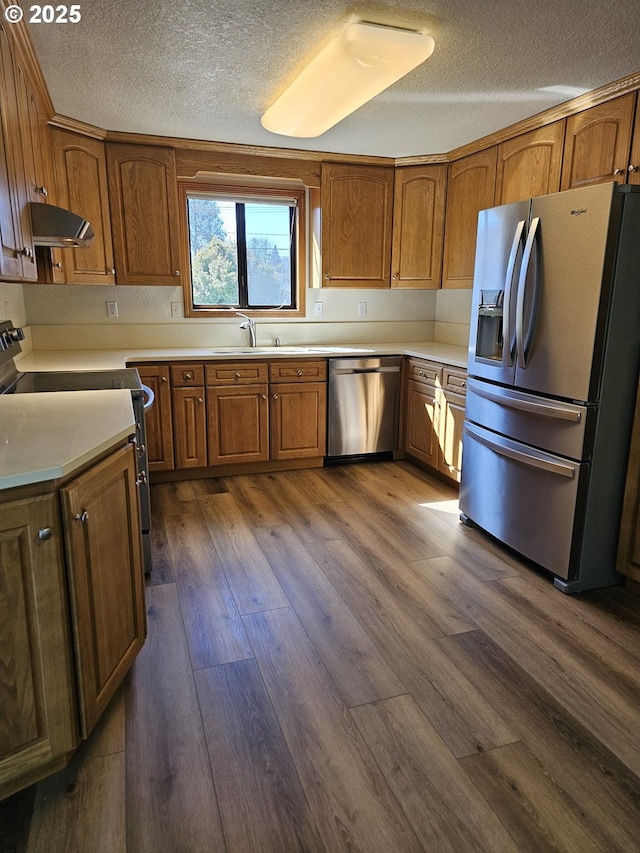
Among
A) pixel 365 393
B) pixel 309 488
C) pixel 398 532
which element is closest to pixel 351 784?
pixel 398 532

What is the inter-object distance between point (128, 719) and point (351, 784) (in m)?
0.71

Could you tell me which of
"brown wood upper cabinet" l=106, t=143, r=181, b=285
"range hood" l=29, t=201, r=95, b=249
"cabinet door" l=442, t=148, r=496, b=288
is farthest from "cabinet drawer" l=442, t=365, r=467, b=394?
"range hood" l=29, t=201, r=95, b=249

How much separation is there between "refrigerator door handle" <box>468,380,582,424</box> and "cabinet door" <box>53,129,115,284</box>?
2466mm

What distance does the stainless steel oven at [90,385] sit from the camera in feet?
7.96

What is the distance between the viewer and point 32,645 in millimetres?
1359

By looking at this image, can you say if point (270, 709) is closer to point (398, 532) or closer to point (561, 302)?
point (398, 532)

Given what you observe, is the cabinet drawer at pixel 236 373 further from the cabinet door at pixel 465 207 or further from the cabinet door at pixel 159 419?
the cabinet door at pixel 465 207

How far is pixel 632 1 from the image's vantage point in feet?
6.18

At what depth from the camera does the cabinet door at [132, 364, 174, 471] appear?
11.9ft

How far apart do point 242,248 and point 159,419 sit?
1.51 meters

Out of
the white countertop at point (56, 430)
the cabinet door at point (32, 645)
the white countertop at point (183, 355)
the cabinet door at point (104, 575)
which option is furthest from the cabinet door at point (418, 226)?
the cabinet door at point (32, 645)

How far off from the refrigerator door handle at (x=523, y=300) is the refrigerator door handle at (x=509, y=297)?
0.06m

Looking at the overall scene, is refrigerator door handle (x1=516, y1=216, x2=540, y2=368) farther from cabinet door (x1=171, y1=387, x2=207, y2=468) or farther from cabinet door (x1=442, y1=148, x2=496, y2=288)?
cabinet door (x1=171, y1=387, x2=207, y2=468)

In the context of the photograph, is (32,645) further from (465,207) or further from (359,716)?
(465,207)
